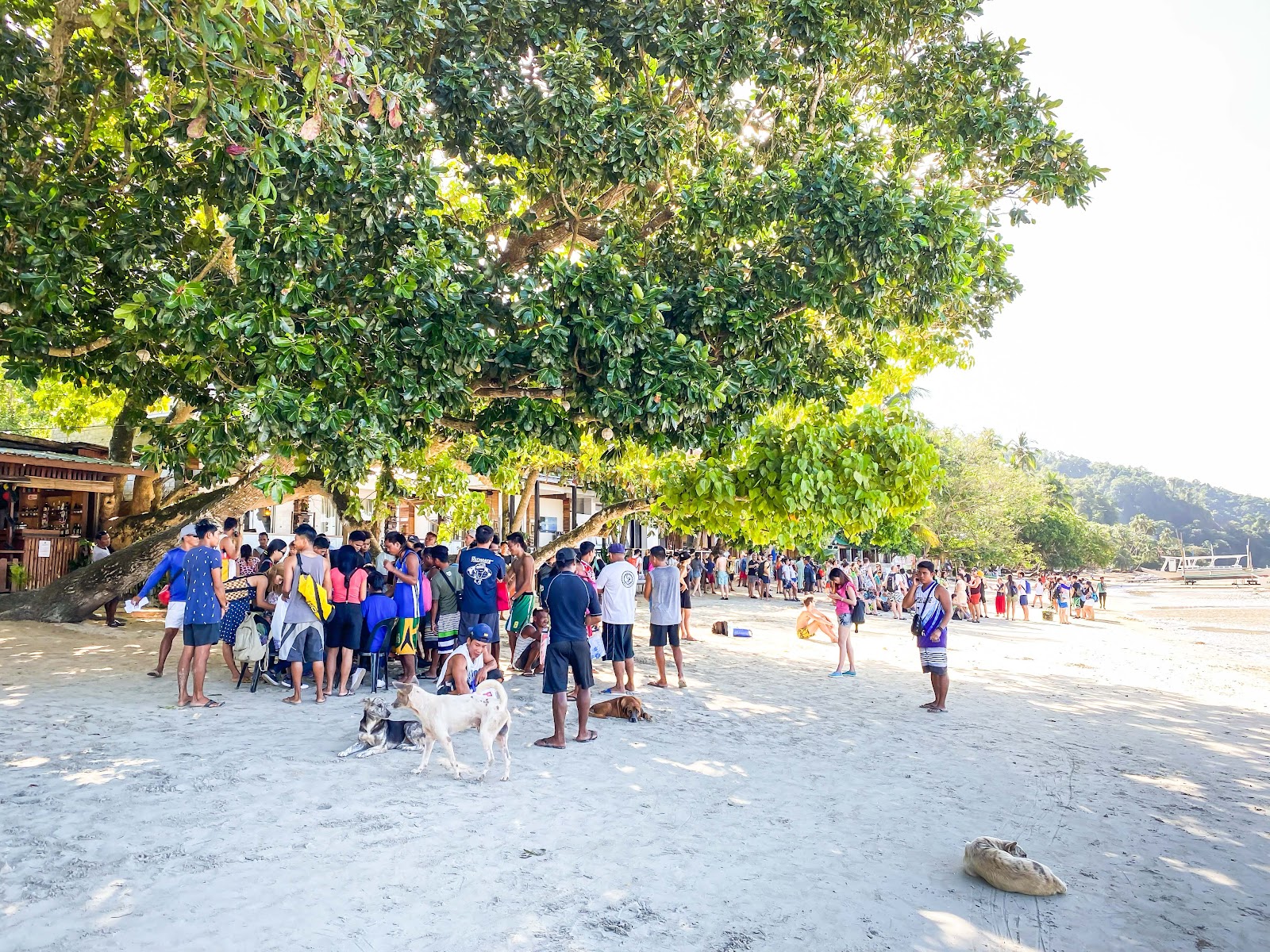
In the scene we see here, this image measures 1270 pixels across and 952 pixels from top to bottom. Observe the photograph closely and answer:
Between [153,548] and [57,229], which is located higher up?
[57,229]

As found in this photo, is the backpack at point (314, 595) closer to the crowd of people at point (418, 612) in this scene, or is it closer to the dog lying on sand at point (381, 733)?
the crowd of people at point (418, 612)

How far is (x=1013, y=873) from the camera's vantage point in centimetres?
452

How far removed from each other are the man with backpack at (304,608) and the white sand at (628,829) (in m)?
0.47

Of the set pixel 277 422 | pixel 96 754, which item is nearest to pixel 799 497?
pixel 277 422

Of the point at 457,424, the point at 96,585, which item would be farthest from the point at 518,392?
the point at 96,585

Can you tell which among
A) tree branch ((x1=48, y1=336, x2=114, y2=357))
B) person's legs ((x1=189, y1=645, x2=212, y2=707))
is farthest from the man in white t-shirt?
tree branch ((x1=48, y1=336, x2=114, y2=357))

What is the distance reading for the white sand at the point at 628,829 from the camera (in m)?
4.00

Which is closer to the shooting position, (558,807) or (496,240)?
(558,807)

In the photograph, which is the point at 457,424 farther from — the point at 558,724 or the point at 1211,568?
the point at 1211,568

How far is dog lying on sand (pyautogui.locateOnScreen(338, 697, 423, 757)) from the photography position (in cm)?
656

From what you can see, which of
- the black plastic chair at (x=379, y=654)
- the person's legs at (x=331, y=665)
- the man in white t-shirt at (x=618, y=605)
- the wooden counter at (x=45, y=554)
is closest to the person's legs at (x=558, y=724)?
the man in white t-shirt at (x=618, y=605)

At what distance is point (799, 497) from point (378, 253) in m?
6.09

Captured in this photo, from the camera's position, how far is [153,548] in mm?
12641

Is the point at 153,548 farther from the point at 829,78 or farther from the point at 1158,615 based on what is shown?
the point at 1158,615
